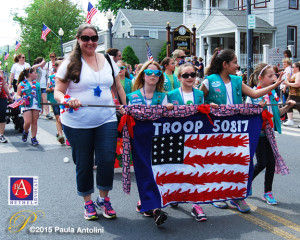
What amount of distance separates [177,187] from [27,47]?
59.0 m

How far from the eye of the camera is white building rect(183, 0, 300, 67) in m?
30.1

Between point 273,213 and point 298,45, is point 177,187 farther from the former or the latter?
point 298,45

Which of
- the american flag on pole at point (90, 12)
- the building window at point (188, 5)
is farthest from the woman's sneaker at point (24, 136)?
the building window at point (188, 5)

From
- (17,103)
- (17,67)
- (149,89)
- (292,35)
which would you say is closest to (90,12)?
(17,67)

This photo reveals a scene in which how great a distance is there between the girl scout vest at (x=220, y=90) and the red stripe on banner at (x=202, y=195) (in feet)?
3.35

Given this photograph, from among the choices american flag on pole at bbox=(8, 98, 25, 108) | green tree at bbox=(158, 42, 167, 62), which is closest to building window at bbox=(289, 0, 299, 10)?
green tree at bbox=(158, 42, 167, 62)

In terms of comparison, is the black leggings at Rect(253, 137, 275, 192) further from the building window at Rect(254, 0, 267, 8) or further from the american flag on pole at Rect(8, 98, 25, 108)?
the building window at Rect(254, 0, 267, 8)

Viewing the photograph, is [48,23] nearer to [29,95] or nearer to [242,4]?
[242,4]

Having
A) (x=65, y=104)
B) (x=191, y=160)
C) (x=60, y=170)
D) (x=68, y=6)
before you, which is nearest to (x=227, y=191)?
(x=191, y=160)

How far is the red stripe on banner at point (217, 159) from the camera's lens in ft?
14.0

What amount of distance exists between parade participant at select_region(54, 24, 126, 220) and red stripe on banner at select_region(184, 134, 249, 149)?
2.79ft

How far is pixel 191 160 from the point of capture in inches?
168

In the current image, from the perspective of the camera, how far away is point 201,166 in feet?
14.1

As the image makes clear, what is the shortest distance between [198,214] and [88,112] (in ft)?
5.28
